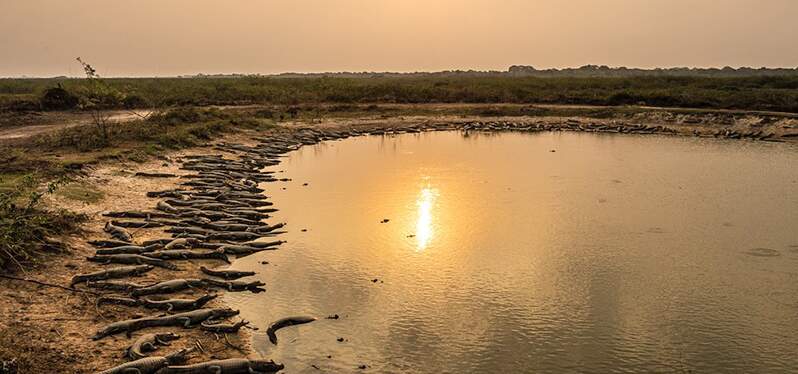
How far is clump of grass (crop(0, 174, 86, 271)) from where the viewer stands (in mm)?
10820

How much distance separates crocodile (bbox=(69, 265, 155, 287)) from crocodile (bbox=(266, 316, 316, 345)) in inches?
139

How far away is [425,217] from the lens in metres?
18.5

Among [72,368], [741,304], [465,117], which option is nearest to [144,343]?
[72,368]

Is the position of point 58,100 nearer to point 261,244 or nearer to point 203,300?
point 261,244

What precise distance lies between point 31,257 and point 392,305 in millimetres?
7100

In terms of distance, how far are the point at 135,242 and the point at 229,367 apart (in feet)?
21.9

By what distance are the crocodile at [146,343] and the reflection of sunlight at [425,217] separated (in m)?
7.34

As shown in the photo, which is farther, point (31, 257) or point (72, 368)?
point (31, 257)

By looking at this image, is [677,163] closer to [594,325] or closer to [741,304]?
[741,304]

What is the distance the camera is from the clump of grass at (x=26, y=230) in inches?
426

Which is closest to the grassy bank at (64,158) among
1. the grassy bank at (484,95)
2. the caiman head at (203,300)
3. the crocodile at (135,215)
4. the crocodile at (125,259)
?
the crocodile at (125,259)

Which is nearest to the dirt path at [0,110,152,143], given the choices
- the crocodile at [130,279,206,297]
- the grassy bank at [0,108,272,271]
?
the grassy bank at [0,108,272,271]

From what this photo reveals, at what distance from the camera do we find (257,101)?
53062 mm

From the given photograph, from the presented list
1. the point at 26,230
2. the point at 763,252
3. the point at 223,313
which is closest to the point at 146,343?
the point at 223,313
